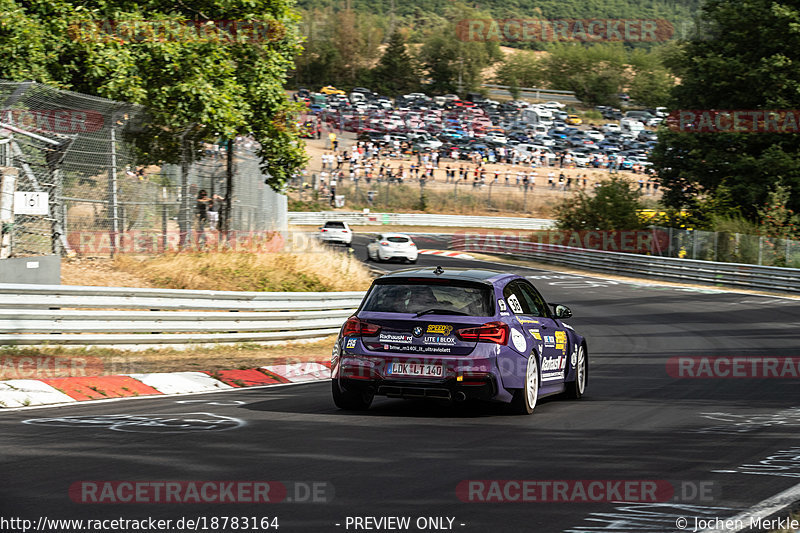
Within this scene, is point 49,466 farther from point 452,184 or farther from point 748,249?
point 452,184

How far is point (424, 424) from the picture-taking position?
8.88 m

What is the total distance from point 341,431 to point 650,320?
56.6 ft

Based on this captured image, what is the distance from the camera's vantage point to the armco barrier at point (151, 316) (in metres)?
12.9

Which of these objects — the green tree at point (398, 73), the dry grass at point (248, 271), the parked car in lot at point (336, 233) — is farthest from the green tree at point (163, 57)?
A: the green tree at point (398, 73)

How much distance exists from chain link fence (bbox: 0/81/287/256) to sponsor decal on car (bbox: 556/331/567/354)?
27.7 ft

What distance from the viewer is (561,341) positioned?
1081cm

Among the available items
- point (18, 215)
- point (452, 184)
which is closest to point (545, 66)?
point (452, 184)

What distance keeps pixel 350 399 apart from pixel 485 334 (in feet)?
5.33

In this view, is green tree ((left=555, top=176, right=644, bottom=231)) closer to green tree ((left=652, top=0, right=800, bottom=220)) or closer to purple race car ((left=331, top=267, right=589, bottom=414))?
green tree ((left=652, top=0, right=800, bottom=220))

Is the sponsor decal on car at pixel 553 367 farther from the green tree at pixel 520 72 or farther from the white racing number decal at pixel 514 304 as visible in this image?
the green tree at pixel 520 72

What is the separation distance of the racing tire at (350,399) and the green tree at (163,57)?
10.3 m

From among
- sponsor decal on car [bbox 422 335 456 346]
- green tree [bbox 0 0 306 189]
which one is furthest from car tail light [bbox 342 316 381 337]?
green tree [bbox 0 0 306 189]

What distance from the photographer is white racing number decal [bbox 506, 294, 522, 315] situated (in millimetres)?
9776

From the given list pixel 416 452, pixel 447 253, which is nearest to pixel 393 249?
pixel 447 253
